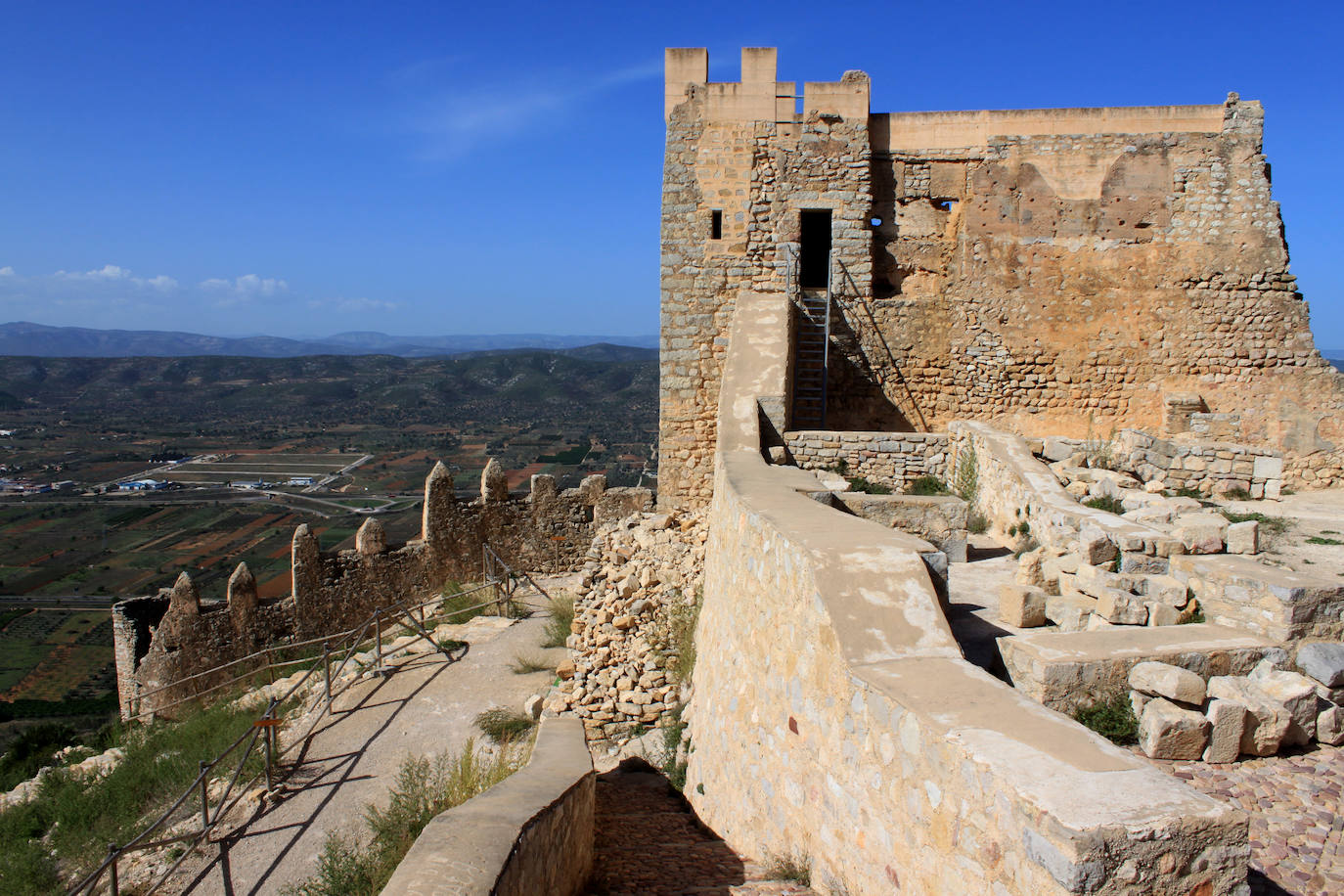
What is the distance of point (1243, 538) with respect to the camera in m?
5.56

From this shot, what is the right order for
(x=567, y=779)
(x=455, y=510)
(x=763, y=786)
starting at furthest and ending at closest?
(x=455, y=510) → (x=567, y=779) → (x=763, y=786)

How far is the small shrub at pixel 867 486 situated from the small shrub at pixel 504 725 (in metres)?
4.13

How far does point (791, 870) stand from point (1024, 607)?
2188 millimetres

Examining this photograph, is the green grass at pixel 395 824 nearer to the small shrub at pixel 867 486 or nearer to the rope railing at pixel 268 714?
the rope railing at pixel 268 714

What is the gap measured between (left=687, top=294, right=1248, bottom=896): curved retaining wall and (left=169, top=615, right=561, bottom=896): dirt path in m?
3.33

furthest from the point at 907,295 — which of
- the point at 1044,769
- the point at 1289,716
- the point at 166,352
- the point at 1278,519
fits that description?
the point at 166,352

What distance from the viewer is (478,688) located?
9.31 metres

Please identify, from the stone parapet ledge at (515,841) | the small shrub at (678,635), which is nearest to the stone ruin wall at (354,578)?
the small shrub at (678,635)

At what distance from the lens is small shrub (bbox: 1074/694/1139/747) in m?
3.79

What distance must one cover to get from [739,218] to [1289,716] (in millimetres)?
8279

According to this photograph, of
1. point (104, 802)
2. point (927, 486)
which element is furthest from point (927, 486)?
point (104, 802)

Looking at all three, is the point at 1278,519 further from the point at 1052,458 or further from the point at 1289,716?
the point at 1289,716

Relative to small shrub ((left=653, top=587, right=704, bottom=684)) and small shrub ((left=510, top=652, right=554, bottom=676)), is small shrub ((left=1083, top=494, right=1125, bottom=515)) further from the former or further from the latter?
small shrub ((left=510, top=652, right=554, bottom=676))

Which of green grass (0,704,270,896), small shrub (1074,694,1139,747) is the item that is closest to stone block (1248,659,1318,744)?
small shrub (1074,694,1139,747)
